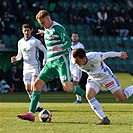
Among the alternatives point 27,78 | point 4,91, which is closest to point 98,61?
point 27,78

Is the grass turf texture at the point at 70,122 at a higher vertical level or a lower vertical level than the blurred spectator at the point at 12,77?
higher

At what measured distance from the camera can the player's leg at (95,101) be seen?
469 inches

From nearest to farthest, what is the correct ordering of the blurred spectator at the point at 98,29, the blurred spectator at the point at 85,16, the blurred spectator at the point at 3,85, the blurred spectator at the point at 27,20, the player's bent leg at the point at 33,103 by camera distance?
the player's bent leg at the point at 33,103 < the blurred spectator at the point at 3,85 < the blurred spectator at the point at 27,20 < the blurred spectator at the point at 85,16 < the blurred spectator at the point at 98,29

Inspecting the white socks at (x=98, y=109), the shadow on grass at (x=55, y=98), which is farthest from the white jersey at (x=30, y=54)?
the white socks at (x=98, y=109)

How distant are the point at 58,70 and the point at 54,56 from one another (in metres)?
0.34

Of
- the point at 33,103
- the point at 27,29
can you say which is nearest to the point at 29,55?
the point at 27,29

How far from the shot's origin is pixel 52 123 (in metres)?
12.3

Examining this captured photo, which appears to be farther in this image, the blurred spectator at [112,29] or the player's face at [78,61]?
the blurred spectator at [112,29]

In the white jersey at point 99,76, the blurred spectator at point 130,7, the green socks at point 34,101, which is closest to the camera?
the white jersey at point 99,76

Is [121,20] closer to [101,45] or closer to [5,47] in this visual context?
[101,45]

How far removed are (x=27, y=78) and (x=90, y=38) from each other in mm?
14971

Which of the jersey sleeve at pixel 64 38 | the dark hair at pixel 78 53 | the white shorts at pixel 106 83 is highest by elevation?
the jersey sleeve at pixel 64 38

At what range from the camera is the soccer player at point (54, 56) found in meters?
12.8

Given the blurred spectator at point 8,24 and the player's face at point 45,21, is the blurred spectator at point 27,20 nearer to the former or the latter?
the blurred spectator at point 8,24
